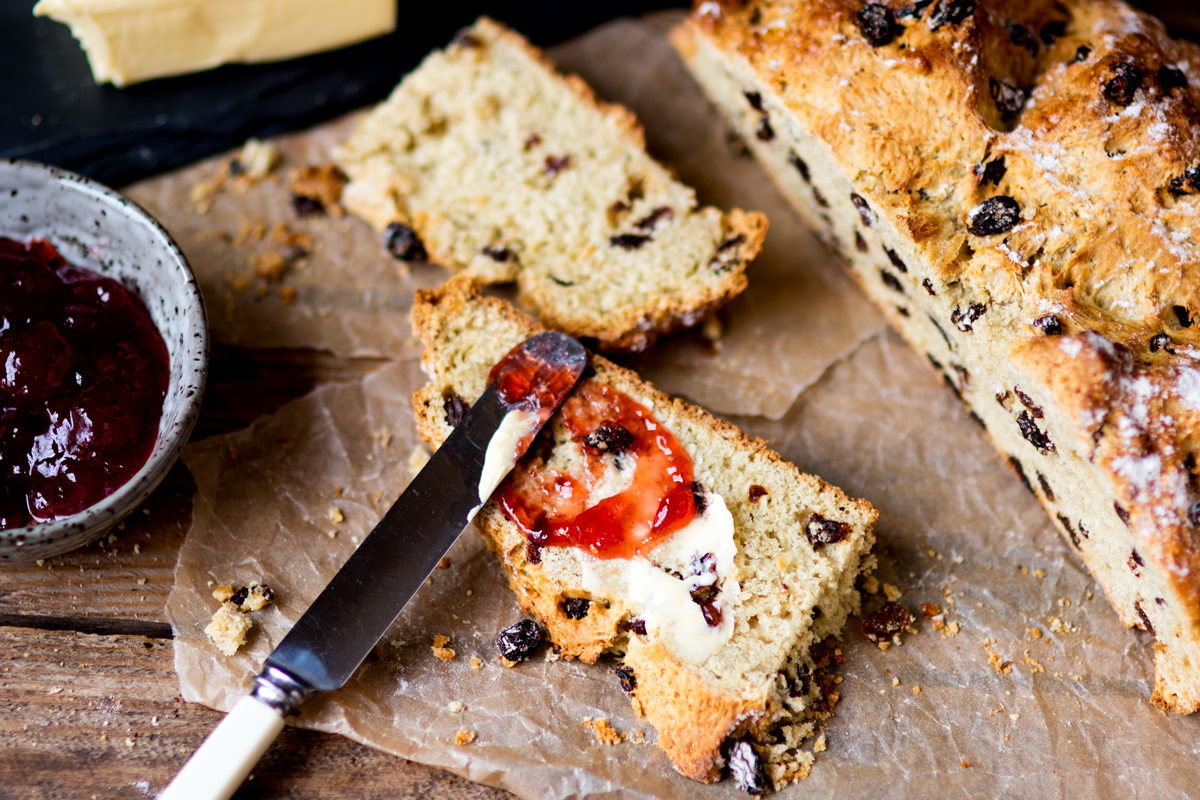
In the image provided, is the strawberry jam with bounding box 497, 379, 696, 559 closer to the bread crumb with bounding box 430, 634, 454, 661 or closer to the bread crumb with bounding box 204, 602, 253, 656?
the bread crumb with bounding box 430, 634, 454, 661

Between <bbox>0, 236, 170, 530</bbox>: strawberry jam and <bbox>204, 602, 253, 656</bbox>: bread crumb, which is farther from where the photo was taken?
<bbox>204, 602, 253, 656</bbox>: bread crumb

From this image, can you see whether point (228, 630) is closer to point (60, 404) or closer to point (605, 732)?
point (60, 404)

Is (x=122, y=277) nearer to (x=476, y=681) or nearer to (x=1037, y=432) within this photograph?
(x=476, y=681)

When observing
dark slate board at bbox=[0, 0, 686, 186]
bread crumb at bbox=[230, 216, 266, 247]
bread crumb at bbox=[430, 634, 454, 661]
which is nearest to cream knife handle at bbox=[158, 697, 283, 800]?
bread crumb at bbox=[430, 634, 454, 661]

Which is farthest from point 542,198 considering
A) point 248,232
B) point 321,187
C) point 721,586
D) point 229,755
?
point 229,755

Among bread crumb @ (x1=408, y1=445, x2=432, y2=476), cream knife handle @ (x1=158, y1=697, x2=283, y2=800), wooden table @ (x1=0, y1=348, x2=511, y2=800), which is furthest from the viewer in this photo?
bread crumb @ (x1=408, y1=445, x2=432, y2=476)
